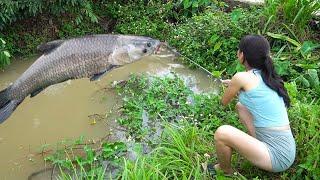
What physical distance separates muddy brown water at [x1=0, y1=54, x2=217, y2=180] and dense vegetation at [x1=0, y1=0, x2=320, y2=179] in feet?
0.94

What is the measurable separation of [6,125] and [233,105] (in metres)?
2.78

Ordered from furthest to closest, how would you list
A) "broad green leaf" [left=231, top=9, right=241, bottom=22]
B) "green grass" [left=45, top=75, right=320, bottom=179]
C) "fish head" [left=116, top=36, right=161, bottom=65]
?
"broad green leaf" [left=231, top=9, right=241, bottom=22]
"fish head" [left=116, top=36, right=161, bottom=65]
"green grass" [left=45, top=75, right=320, bottom=179]

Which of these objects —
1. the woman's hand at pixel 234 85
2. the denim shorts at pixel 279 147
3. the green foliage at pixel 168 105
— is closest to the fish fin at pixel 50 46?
the green foliage at pixel 168 105

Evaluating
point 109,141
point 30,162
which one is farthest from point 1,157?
point 109,141

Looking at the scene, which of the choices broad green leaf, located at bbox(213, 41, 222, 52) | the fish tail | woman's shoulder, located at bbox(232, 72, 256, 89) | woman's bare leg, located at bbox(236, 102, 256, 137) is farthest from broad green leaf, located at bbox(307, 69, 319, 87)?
the fish tail

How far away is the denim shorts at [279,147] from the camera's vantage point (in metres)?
4.33

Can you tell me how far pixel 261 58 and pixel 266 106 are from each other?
425 mm

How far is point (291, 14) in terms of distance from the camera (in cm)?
697

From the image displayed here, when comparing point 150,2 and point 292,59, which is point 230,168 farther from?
point 150,2

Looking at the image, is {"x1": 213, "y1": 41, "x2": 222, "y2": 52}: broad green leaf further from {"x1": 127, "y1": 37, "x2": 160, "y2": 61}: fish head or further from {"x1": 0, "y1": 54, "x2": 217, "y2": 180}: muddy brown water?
{"x1": 127, "y1": 37, "x2": 160, "y2": 61}: fish head

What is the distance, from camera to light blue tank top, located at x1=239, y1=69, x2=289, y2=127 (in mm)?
4344

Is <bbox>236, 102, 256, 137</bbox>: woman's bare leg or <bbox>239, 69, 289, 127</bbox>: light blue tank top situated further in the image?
<bbox>236, 102, 256, 137</bbox>: woman's bare leg

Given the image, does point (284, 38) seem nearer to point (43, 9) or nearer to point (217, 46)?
point (217, 46)

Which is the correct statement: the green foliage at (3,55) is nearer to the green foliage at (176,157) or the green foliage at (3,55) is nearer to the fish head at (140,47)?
the fish head at (140,47)
